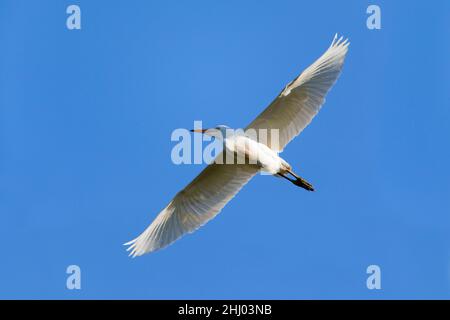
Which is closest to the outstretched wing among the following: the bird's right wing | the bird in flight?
the bird in flight

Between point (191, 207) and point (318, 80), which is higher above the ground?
point (318, 80)

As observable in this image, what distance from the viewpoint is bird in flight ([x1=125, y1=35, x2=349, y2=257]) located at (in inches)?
457

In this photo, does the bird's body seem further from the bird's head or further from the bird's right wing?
the bird's right wing

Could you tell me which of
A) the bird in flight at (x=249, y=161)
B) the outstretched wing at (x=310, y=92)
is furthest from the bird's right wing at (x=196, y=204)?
the outstretched wing at (x=310, y=92)

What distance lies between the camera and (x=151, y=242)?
11914 mm

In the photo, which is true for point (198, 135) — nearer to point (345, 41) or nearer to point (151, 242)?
point (151, 242)

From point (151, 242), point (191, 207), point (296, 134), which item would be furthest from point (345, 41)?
point (151, 242)

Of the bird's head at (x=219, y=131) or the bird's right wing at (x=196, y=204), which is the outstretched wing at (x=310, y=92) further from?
the bird's right wing at (x=196, y=204)

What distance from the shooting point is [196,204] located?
12133 millimetres

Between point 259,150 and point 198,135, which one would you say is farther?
point 198,135

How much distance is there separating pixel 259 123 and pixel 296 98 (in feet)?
2.31
